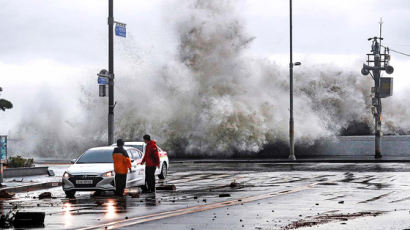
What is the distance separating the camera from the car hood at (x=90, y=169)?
66.3ft

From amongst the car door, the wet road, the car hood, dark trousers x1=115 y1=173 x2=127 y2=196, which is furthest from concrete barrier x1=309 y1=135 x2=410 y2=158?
dark trousers x1=115 y1=173 x2=127 y2=196

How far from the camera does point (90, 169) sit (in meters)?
20.5

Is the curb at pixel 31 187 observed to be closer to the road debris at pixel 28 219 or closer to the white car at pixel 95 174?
the white car at pixel 95 174

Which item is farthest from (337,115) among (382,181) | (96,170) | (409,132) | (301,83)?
(96,170)

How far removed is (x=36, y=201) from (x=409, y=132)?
66.3 m

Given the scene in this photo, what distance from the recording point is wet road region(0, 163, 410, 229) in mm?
12641

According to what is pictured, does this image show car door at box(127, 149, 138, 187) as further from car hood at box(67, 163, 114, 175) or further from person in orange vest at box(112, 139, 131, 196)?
person in orange vest at box(112, 139, 131, 196)

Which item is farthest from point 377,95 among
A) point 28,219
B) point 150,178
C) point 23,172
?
point 28,219

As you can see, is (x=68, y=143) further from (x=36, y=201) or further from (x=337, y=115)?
(x=36, y=201)

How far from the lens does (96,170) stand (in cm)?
2034

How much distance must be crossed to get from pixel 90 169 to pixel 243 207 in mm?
6168

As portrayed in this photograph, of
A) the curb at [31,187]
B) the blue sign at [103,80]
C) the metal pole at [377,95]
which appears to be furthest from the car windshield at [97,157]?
the metal pole at [377,95]

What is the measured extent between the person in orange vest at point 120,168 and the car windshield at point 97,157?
1620 millimetres

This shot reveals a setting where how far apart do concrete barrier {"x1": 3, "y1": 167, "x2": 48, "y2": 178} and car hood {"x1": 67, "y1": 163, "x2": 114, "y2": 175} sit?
7.81 m
